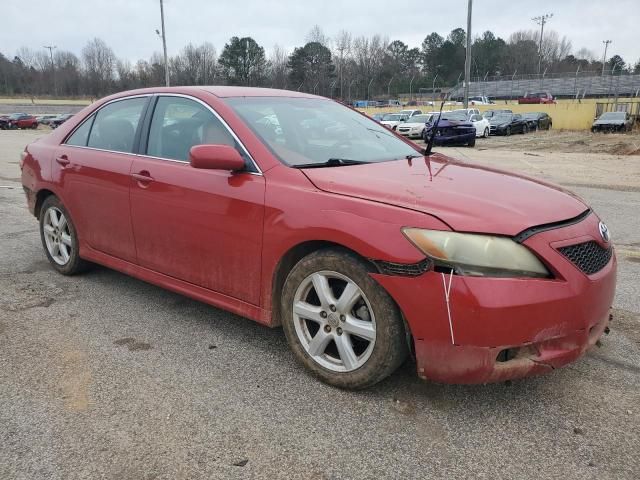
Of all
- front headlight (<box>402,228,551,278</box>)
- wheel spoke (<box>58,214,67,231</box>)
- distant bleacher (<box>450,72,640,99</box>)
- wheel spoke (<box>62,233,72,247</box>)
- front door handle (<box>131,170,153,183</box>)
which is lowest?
wheel spoke (<box>62,233,72,247</box>)

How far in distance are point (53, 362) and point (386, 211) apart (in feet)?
7.10

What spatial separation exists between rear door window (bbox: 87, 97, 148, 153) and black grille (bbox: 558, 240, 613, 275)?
2992mm

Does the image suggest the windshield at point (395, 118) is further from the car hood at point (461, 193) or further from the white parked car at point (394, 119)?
the car hood at point (461, 193)

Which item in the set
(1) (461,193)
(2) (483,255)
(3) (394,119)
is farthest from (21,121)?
(2) (483,255)

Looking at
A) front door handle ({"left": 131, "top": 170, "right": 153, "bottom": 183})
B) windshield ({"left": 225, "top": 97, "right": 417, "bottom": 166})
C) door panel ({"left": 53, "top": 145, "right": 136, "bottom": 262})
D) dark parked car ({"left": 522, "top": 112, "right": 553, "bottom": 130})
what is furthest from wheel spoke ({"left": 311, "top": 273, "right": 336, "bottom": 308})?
dark parked car ({"left": 522, "top": 112, "right": 553, "bottom": 130})

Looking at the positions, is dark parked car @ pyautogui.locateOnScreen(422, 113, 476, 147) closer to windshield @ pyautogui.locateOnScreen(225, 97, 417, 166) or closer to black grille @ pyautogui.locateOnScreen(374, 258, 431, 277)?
Result: windshield @ pyautogui.locateOnScreen(225, 97, 417, 166)

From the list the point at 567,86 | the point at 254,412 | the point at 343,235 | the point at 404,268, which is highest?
the point at 567,86

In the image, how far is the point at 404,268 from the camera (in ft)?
8.30

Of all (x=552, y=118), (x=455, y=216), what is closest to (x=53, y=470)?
(x=455, y=216)

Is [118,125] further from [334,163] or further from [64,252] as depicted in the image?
[334,163]

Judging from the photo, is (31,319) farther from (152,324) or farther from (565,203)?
(565,203)

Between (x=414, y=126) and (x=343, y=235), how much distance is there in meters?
27.0

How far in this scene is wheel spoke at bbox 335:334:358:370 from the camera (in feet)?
9.30

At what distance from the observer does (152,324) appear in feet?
12.6
